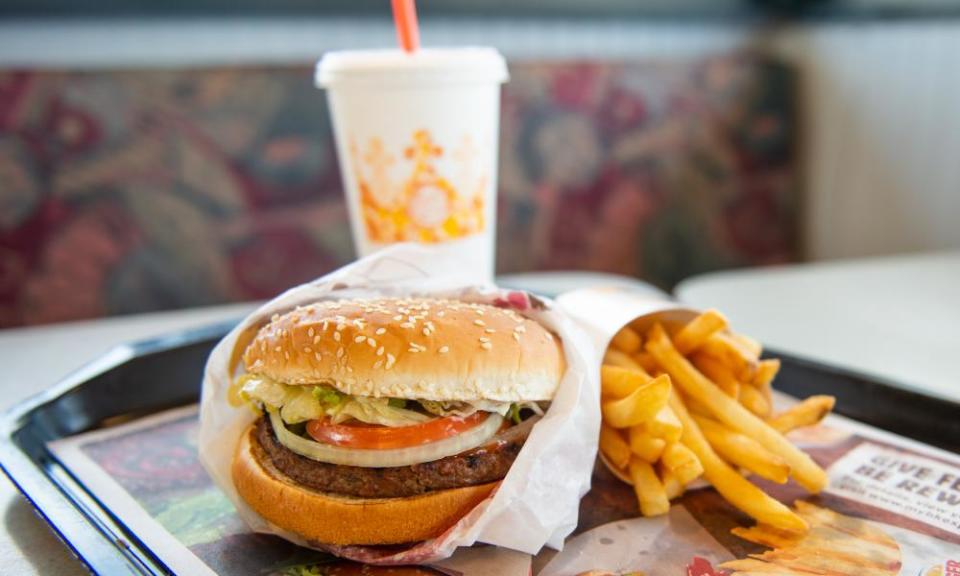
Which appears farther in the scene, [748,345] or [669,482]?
[748,345]

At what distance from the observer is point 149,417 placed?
5.54ft

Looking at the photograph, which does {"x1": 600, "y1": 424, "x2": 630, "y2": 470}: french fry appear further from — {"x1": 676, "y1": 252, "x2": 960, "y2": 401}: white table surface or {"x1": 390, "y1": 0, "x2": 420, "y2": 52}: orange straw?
{"x1": 390, "y1": 0, "x2": 420, "y2": 52}: orange straw

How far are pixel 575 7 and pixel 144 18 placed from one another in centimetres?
187

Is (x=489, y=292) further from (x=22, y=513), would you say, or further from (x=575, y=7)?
(x=575, y=7)

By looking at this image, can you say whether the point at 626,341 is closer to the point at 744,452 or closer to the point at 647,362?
the point at 647,362

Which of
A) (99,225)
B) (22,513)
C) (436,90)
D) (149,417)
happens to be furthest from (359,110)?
(99,225)

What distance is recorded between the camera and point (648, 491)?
133cm

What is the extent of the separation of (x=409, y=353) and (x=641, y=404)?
0.34 m

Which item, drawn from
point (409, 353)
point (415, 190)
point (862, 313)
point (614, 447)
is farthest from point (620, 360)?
point (862, 313)

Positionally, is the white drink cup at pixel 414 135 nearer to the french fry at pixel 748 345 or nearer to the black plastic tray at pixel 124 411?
the black plastic tray at pixel 124 411

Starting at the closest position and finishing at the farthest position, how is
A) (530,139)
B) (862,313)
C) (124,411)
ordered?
1. (124,411)
2. (862,313)
3. (530,139)

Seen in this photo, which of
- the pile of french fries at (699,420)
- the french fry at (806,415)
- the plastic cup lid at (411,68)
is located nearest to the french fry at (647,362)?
the pile of french fries at (699,420)

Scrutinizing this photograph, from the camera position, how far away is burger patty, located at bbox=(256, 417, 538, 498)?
4.02 feet

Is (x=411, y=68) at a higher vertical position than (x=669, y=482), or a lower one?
higher
